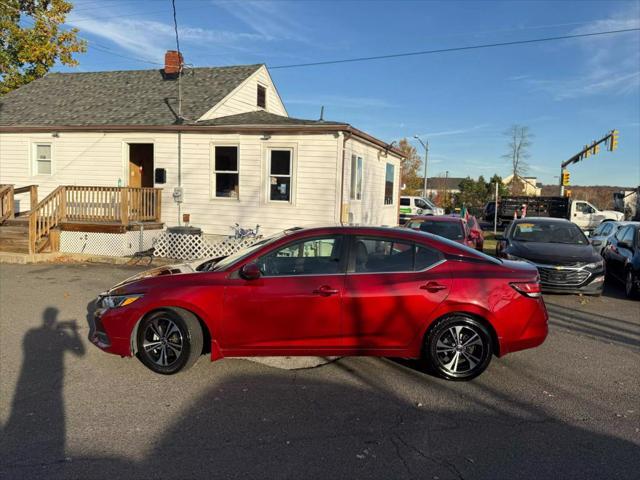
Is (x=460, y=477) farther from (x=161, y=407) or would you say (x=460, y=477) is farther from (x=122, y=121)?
(x=122, y=121)

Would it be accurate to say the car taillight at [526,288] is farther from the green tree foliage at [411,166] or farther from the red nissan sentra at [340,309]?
the green tree foliage at [411,166]

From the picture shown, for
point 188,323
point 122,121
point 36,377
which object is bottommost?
point 36,377

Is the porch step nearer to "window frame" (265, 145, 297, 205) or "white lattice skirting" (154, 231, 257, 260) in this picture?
"white lattice skirting" (154, 231, 257, 260)

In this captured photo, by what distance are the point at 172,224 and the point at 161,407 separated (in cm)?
1091

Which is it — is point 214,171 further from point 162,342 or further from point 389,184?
point 162,342

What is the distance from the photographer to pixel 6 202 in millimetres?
13539

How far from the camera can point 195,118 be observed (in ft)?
47.4

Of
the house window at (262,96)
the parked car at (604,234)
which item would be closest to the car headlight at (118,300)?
the parked car at (604,234)

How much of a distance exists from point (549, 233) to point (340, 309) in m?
7.61

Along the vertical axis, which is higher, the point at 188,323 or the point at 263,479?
the point at 188,323

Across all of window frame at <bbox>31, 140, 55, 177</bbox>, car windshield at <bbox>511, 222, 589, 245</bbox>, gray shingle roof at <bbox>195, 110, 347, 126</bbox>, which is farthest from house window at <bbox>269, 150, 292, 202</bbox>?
window frame at <bbox>31, 140, 55, 177</bbox>

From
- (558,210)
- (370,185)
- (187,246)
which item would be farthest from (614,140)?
(187,246)

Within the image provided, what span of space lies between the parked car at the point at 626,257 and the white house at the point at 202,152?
6407 mm

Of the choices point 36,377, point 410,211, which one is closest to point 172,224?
point 36,377
